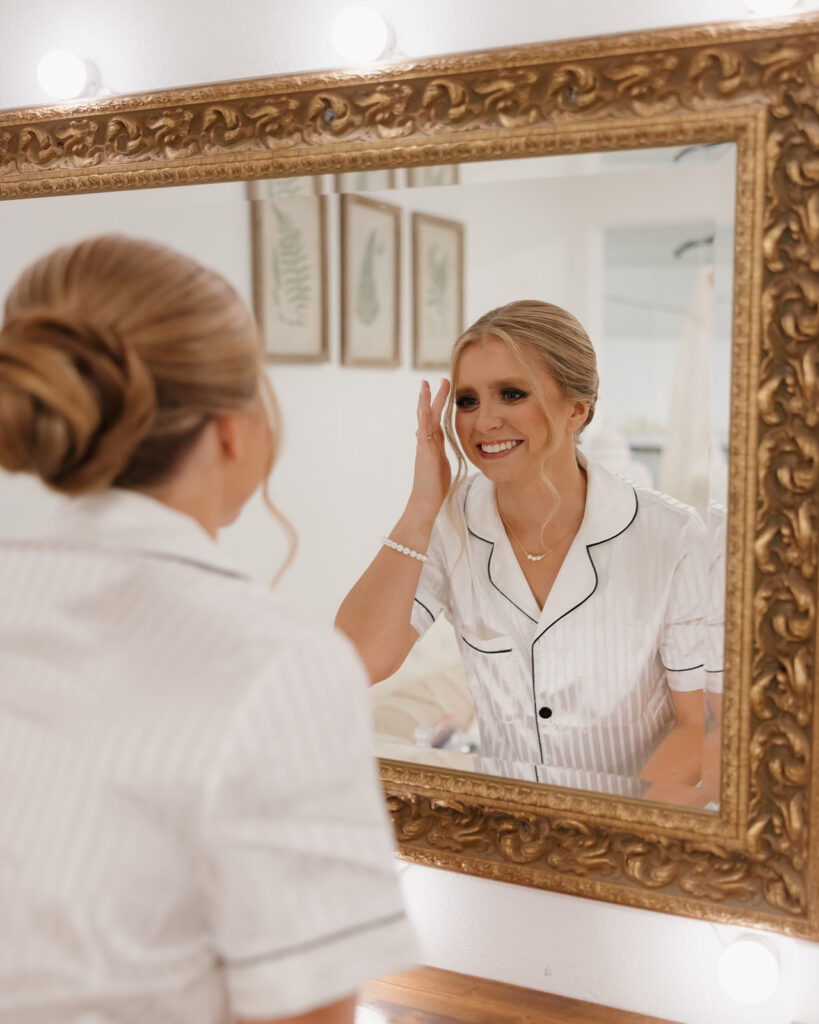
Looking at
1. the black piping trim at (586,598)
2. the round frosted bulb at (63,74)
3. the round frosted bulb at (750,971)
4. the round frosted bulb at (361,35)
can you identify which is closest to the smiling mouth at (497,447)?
the black piping trim at (586,598)

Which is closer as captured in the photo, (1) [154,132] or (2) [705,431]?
(2) [705,431]

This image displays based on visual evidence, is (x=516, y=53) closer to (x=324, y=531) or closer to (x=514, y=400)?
(x=514, y=400)

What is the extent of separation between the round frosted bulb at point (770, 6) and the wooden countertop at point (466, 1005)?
888 millimetres

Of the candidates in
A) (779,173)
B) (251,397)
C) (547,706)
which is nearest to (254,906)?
(251,397)

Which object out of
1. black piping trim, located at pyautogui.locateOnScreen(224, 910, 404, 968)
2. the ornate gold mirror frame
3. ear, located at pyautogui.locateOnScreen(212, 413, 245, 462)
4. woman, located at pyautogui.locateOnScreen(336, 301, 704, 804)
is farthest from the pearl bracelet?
black piping trim, located at pyautogui.locateOnScreen(224, 910, 404, 968)

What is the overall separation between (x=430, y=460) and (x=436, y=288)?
0.17 m

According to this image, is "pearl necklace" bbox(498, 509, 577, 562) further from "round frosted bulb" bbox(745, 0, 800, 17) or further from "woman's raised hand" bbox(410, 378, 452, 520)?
"round frosted bulb" bbox(745, 0, 800, 17)

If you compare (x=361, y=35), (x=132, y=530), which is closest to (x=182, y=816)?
(x=132, y=530)

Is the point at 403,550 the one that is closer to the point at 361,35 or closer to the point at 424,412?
the point at 424,412

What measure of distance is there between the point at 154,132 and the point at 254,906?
2.75ft

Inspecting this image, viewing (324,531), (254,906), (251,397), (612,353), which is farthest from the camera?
(324,531)

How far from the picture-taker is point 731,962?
86 cm

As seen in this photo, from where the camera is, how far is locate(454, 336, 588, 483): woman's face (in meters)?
0.93

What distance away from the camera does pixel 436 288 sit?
966mm
